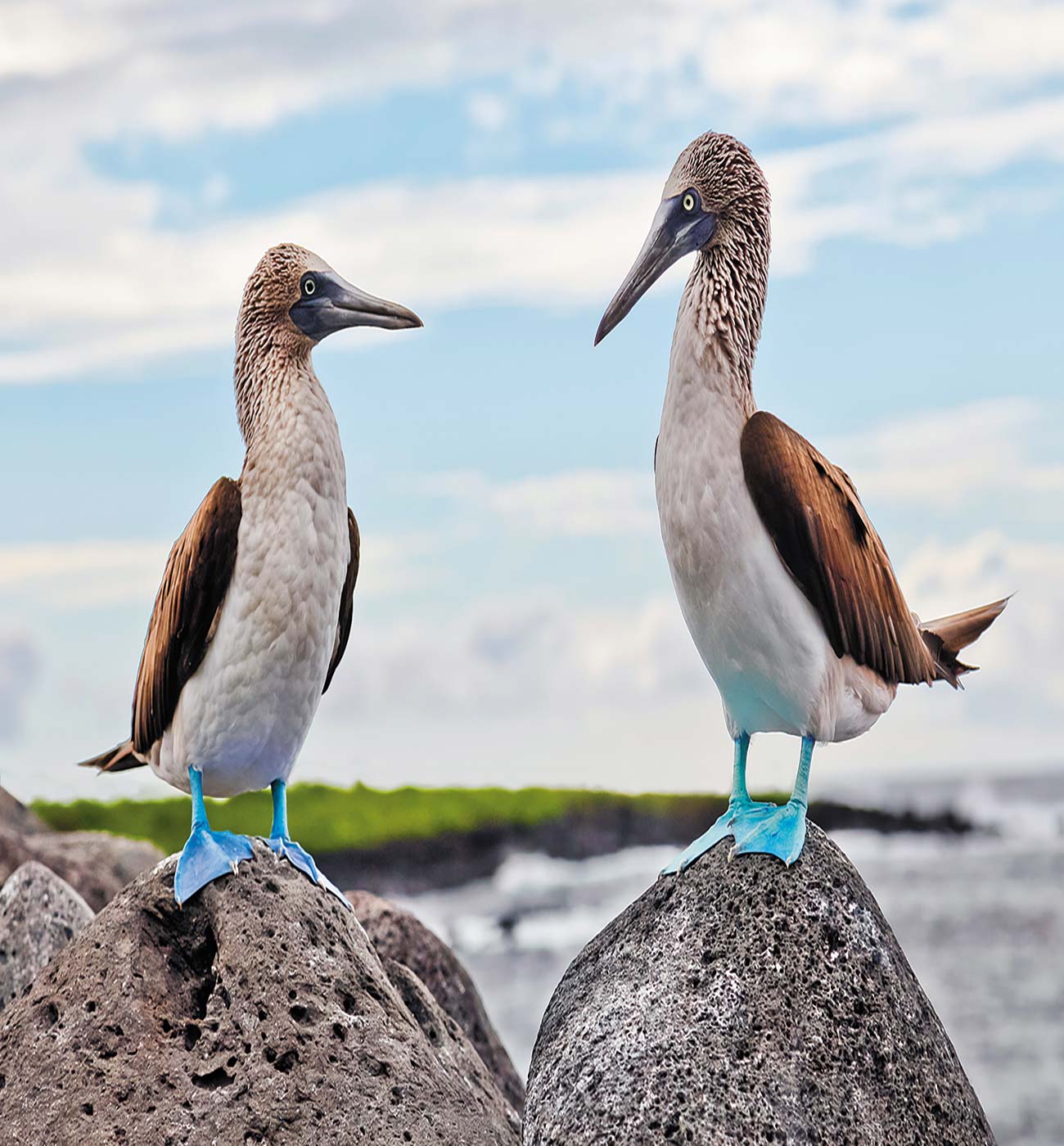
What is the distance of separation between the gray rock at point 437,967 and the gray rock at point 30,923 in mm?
1148

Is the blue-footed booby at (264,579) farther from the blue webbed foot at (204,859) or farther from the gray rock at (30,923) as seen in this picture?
the gray rock at (30,923)

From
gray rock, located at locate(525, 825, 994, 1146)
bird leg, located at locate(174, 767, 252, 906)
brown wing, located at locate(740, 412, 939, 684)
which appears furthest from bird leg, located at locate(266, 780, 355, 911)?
brown wing, located at locate(740, 412, 939, 684)

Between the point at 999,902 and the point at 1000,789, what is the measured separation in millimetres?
4295

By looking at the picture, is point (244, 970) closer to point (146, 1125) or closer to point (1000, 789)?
point (146, 1125)

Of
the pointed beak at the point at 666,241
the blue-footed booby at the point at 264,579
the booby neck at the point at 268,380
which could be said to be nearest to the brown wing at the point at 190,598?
the blue-footed booby at the point at 264,579

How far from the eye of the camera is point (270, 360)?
4.84m

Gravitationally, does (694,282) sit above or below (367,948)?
above

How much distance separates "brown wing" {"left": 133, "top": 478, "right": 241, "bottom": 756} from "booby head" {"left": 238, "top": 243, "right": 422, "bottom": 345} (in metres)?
0.56

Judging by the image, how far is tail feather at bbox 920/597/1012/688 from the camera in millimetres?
4785

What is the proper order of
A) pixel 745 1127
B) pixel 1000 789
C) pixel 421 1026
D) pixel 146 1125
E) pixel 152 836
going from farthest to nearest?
pixel 1000 789 → pixel 152 836 → pixel 421 1026 → pixel 146 1125 → pixel 745 1127

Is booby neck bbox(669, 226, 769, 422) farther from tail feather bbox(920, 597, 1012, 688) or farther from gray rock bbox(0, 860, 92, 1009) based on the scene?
gray rock bbox(0, 860, 92, 1009)

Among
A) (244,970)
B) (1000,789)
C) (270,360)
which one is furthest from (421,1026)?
(1000,789)

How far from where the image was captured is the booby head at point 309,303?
4844mm

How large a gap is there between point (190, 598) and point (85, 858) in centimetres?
464
